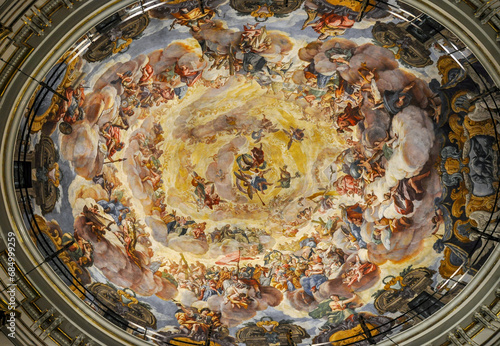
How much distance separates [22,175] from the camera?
11109 millimetres

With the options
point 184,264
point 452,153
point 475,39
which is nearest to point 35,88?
point 184,264

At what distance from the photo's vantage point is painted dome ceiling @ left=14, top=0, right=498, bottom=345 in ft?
38.6

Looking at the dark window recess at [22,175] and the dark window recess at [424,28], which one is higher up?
the dark window recess at [424,28]

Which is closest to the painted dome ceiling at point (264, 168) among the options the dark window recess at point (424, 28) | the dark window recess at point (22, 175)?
the dark window recess at point (424, 28)

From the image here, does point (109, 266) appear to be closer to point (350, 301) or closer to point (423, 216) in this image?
point (350, 301)

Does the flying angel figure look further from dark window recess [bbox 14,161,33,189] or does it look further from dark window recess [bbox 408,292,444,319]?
dark window recess [bbox 14,161,33,189]

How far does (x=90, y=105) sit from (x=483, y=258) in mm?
11323

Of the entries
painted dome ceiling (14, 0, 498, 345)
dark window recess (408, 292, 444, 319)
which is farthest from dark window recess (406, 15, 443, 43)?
dark window recess (408, 292, 444, 319)

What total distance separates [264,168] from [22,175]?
26.5ft

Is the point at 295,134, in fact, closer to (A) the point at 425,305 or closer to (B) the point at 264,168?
(B) the point at 264,168

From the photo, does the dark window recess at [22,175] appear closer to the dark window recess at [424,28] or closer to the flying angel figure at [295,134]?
the flying angel figure at [295,134]

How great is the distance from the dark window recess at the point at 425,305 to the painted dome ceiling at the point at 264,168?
4cm

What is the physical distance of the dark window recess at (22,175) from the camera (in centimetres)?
1095

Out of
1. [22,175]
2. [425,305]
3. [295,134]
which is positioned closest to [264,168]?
[295,134]
